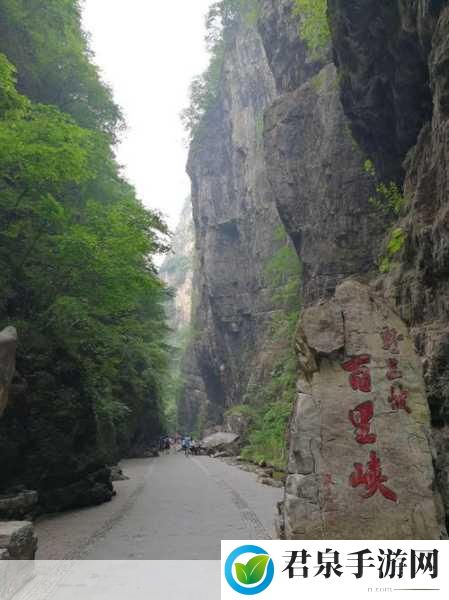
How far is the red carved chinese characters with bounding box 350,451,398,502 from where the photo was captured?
190 inches

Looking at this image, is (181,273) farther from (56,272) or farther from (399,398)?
(399,398)

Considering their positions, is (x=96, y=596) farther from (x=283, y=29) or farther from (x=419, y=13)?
(x=283, y=29)

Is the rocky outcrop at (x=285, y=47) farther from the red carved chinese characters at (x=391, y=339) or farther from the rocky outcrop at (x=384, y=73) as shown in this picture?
the red carved chinese characters at (x=391, y=339)

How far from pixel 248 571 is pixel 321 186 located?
15207 millimetres

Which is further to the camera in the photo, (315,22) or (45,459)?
(315,22)

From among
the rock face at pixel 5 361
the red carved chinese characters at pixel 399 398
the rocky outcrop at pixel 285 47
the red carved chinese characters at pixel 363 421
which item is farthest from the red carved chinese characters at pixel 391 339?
the rocky outcrop at pixel 285 47

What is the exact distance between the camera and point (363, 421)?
5074mm

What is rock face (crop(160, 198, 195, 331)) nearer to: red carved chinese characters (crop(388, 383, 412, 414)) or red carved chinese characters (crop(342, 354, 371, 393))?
red carved chinese characters (crop(342, 354, 371, 393))

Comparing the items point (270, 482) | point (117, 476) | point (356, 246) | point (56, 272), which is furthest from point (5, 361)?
point (356, 246)

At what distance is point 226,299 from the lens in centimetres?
3581

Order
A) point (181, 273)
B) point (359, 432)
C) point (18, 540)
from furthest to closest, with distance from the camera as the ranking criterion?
point (181, 273), point (18, 540), point (359, 432)

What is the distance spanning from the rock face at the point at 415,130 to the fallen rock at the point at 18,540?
15.4 feet

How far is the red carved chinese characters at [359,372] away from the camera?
5.18 m

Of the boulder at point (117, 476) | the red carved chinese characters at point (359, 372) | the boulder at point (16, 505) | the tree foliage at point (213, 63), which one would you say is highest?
the tree foliage at point (213, 63)
